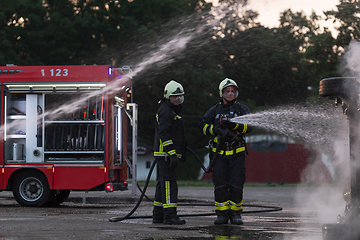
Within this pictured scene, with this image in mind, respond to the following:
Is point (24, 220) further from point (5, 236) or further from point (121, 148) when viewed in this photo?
point (121, 148)

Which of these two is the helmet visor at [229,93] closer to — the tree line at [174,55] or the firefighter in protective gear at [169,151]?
the firefighter in protective gear at [169,151]

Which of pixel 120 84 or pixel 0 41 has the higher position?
pixel 0 41

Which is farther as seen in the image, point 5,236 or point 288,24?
point 288,24

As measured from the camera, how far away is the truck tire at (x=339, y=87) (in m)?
5.32

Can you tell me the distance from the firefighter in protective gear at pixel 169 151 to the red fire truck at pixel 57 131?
3117mm

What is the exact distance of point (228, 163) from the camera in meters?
7.68

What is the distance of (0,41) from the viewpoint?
29.9 m

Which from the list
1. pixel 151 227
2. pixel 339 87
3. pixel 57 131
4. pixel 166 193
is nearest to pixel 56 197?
pixel 57 131

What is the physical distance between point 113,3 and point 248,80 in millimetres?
10864

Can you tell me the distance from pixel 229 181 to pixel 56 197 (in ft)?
16.3

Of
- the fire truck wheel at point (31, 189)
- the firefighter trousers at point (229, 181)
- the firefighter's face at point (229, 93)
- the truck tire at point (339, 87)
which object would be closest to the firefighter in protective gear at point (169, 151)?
the firefighter trousers at point (229, 181)

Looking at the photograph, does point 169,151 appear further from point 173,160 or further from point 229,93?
point 229,93

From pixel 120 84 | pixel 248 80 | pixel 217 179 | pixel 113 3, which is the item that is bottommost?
pixel 217 179

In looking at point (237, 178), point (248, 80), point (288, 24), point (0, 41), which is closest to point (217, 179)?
point (237, 178)
